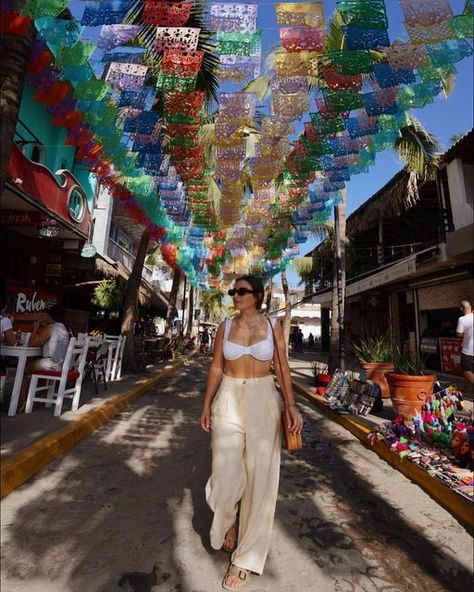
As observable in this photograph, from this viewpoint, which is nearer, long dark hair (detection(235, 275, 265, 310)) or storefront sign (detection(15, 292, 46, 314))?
long dark hair (detection(235, 275, 265, 310))

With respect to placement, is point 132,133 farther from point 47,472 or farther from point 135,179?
point 47,472

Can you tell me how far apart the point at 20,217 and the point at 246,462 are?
8.34 metres

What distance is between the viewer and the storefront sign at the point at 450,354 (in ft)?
37.7

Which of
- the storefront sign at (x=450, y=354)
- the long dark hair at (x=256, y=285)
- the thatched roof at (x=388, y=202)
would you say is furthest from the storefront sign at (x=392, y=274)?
the long dark hair at (x=256, y=285)

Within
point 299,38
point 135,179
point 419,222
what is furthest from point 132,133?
point 419,222

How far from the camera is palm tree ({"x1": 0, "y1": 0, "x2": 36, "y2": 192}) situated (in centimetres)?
343

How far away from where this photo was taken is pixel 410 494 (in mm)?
3627

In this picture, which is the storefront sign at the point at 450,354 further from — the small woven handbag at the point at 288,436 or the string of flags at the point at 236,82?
the small woven handbag at the point at 288,436

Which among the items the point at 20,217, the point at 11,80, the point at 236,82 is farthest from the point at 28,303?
the point at 236,82

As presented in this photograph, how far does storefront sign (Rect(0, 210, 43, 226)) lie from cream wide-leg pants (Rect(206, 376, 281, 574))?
785 cm

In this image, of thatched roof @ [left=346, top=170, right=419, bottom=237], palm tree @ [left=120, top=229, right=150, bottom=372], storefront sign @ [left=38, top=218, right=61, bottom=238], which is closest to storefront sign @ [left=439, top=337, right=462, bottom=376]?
thatched roof @ [left=346, top=170, right=419, bottom=237]

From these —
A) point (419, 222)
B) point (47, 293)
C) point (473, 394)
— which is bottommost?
point (473, 394)

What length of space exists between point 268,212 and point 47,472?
7121 millimetres

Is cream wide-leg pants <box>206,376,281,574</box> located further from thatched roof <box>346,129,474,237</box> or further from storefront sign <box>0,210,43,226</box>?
thatched roof <box>346,129,474,237</box>
